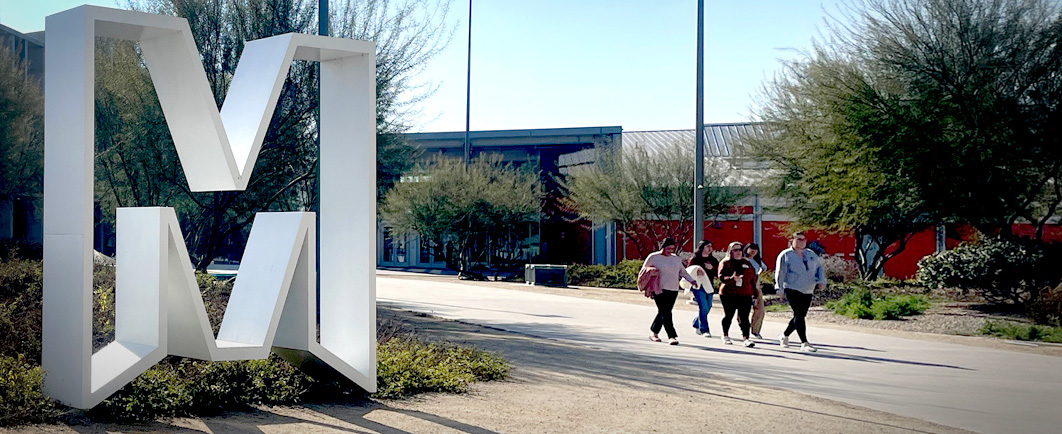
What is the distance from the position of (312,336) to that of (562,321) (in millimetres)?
10902

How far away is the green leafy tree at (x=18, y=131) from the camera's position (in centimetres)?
2361

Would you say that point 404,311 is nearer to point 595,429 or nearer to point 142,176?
point 142,176

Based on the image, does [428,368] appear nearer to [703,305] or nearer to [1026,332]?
[703,305]

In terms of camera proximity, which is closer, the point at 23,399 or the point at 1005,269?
the point at 23,399

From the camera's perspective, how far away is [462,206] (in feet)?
120

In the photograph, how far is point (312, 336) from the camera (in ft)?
26.2

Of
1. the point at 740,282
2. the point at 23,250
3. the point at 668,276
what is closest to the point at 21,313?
the point at 668,276

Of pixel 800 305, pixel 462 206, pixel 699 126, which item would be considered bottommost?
pixel 800 305

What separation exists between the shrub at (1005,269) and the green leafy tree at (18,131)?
2086 cm

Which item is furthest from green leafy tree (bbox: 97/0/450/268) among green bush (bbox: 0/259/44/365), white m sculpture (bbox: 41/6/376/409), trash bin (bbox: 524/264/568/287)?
trash bin (bbox: 524/264/568/287)

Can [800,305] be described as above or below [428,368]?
above

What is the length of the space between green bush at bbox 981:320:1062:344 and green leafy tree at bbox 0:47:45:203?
2116 centimetres

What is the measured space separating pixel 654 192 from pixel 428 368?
950 inches

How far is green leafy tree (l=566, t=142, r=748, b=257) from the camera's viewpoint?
33.0 m
